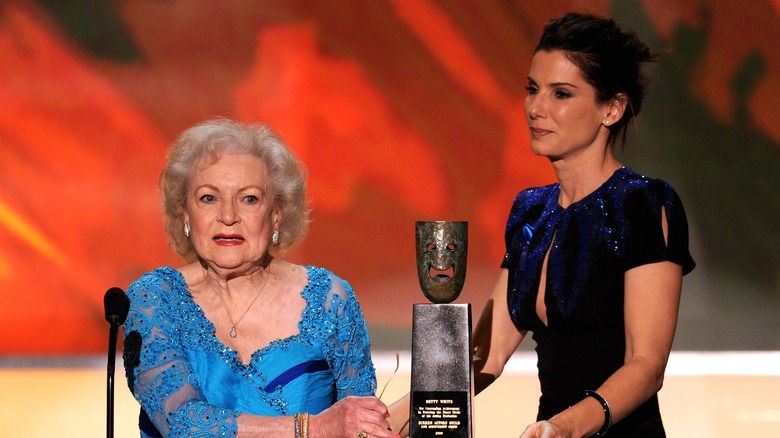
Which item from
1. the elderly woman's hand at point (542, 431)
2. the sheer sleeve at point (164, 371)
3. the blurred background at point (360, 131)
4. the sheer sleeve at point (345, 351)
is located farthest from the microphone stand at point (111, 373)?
the blurred background at point (360, 131)

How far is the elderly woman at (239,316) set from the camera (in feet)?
6.87

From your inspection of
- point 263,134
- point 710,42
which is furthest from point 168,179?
point 710,42

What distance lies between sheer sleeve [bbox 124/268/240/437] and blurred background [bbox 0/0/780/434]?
3.67m

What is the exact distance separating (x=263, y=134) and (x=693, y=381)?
13.1 ft

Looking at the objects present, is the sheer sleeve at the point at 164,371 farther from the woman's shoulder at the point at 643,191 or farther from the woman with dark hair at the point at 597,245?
the woman's shoulder at the point at 643,191

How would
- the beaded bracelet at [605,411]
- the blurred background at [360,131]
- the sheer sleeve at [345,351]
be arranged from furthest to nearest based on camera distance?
the blurred background at [360,131], the sheer sleeve at [345,351], the beaded bracelet at [605,411]

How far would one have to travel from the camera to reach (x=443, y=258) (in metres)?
2.12

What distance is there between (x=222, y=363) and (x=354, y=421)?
1.43 feet

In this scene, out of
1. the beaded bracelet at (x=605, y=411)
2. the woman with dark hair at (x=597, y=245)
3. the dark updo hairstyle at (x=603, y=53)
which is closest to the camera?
the beaded bracelet at (x=605, y=411)

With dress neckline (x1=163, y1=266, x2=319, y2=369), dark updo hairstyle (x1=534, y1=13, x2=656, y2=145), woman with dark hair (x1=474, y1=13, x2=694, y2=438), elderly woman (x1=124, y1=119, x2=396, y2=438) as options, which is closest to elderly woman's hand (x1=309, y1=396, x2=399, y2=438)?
elderly woman (x1=124, y1=119, x2=396, y2=438)

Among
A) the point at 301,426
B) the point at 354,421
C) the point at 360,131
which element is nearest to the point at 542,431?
the point at 354,421

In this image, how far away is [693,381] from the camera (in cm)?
553

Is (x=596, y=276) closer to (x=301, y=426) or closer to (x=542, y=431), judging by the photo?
(x=542, y=431)

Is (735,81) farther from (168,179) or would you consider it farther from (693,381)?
(168,179)
